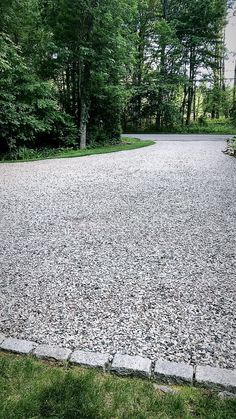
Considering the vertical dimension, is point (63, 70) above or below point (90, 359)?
above

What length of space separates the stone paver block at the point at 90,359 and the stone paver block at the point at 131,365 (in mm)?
51

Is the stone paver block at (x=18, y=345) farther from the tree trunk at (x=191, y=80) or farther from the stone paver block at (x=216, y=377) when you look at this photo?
the tree trunk at (x=191, y=80)

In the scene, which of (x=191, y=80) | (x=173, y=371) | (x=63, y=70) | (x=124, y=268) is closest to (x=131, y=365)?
(x=173, y=371)

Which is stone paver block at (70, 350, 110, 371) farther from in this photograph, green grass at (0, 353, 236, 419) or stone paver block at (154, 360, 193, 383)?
stone paver block at (154, 360, 193, 383)

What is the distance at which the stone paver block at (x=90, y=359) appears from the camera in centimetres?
162

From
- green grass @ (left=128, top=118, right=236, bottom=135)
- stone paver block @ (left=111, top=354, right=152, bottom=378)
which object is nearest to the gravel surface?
stone paver block @ (left=111, top=354, right=152, bottom=378)

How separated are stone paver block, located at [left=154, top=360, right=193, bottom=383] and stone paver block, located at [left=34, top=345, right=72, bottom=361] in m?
0.48

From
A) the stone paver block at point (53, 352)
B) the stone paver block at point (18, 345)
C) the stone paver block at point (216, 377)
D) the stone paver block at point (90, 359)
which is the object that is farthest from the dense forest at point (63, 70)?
the stone paver block at point (216, 377)

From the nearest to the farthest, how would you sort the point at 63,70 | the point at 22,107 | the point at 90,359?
the point at 90,359, the point at 22,107, the point at 63,70

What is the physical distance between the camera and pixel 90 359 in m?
1.65

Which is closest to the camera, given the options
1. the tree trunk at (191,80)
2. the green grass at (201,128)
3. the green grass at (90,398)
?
the green grass at (90,398)

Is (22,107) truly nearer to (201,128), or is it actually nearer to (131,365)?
(131,365)

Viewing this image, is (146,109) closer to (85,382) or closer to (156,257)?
(156,257)

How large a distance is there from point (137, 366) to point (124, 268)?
3.68ft
